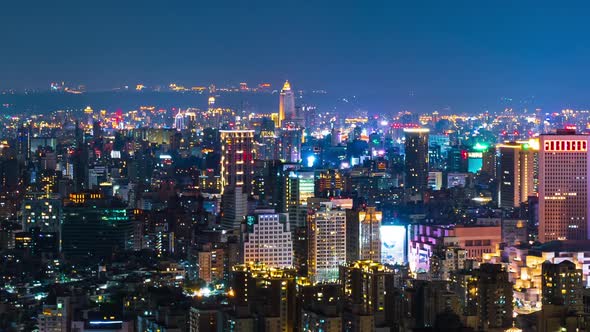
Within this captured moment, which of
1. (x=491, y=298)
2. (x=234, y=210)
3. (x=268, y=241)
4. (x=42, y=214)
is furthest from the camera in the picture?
(x=42, y=214)

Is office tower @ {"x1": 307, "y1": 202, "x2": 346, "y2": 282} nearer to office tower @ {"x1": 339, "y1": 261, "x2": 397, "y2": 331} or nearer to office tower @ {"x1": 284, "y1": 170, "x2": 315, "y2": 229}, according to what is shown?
office tower @ {"x1": 284, "y1": 170, "x2": 315, "y2": 229}

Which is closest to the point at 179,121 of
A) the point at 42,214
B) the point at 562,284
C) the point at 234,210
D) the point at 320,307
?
the point at 42,214

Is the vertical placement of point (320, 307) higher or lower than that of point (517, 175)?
lower

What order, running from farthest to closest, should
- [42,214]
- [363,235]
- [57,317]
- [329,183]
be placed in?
[329,183] → [42,214] → [363,235] → [57,317]

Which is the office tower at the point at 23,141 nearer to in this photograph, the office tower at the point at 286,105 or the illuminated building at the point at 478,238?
the office tower at the point at 286,105

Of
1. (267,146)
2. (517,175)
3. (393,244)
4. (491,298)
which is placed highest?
(267,146)

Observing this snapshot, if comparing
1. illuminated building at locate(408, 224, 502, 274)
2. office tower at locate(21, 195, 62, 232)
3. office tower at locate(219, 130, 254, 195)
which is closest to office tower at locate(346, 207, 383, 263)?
illuminated building at locate(408, 224, 502, 274)

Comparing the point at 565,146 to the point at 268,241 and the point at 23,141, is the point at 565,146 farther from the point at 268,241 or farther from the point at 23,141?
the point at 23,141
